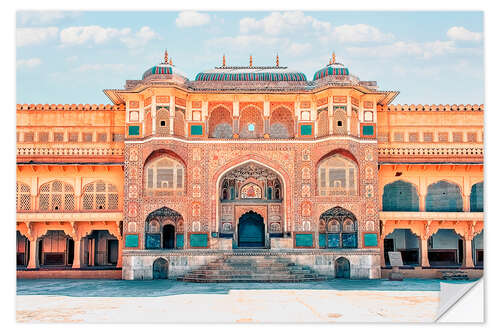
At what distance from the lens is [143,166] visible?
24.1 m

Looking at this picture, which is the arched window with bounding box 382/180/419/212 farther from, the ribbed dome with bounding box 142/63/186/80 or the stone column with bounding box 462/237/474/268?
the ribbed dome with bounding box 142/63/186/80

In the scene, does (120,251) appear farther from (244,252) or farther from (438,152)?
(438,152)

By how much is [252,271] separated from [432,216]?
29.4ft

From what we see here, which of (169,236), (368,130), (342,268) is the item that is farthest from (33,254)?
(368,130)

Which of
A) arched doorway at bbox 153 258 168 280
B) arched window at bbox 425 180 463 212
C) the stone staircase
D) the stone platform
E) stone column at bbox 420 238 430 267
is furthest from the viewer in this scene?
arched window at bbox 425 180 463 212

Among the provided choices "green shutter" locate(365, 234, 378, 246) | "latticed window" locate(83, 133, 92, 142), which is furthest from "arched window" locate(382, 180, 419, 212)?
"latticed window" locate(83, 133, 92, 142)

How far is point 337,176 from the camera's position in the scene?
2453 centimetres

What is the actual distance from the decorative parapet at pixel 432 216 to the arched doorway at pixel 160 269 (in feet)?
33.3

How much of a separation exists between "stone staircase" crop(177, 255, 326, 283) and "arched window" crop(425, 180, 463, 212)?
22.4 ft

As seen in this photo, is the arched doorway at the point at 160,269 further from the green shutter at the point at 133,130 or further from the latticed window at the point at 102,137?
the latticed window at the point at 102,137

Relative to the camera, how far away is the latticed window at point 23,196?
25156 millimetres

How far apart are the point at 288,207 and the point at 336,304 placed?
8673mm

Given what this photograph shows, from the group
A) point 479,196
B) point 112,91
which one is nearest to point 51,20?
point 112,91

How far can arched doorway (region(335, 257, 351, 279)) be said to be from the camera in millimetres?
24016
